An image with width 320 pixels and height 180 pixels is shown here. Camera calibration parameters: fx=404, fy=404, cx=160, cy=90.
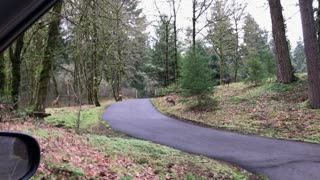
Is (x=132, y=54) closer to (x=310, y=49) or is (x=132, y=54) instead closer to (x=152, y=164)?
(x=310, y=49)

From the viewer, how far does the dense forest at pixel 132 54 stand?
12.9m

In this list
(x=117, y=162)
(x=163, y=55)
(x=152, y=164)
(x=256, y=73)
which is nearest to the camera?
(x=117, y=162)

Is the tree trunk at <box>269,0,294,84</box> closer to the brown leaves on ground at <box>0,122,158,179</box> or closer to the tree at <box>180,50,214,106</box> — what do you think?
the tree at <box>180,50,214,106</box>

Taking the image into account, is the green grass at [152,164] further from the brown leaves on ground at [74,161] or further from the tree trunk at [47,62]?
the tree trunk at [47,62]

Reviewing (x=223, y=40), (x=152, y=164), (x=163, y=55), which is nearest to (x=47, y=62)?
(x=152, y=164)

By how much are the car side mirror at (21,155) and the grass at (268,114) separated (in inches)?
435

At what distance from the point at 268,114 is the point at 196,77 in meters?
4.58

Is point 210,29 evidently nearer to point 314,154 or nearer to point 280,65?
point 280,65

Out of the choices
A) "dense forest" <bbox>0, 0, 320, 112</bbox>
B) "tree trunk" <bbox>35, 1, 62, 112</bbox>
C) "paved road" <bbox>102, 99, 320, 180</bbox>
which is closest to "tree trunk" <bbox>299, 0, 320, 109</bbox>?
"dense forest" <bbox>0, 0, 320, 112</bbox>

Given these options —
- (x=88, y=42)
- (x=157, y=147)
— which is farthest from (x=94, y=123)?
(x=157, y=147)

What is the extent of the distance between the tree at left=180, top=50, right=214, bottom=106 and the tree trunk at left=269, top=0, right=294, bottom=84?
351cm

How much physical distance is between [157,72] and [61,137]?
36364mm

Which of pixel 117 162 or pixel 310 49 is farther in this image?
pixel 310 49

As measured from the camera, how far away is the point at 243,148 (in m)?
10.8
